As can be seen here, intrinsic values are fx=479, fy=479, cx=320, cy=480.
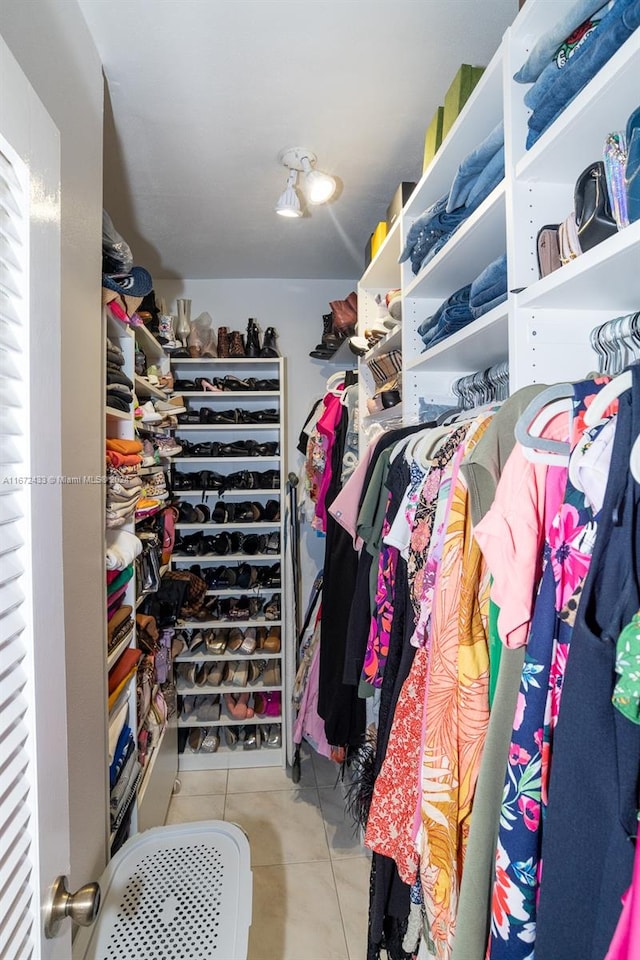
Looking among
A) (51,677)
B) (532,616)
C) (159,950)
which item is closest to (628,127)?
(532,616)

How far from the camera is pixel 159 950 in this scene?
918 mm

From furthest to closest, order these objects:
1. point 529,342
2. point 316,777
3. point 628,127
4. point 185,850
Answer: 1. point 316,777
2. point 185,850
3. point 529,342
4. point 628,127

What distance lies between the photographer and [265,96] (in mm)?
1369

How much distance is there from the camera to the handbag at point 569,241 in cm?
74

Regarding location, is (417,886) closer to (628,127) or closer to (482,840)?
(482,840)

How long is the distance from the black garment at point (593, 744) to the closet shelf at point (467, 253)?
0.64 m

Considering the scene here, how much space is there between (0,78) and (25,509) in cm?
46

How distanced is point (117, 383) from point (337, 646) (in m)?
1.24

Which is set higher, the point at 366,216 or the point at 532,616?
the point at 366,216

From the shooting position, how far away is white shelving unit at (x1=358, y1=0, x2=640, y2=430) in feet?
2.16

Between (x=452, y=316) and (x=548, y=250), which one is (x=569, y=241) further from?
(x=452, y=316)

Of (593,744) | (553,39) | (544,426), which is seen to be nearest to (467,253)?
(553,39)

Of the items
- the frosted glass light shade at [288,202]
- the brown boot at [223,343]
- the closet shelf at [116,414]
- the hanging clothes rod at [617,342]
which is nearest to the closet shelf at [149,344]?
the brown boot at [223,343]

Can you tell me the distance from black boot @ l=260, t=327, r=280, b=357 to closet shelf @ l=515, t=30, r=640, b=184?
1933 millimetres
